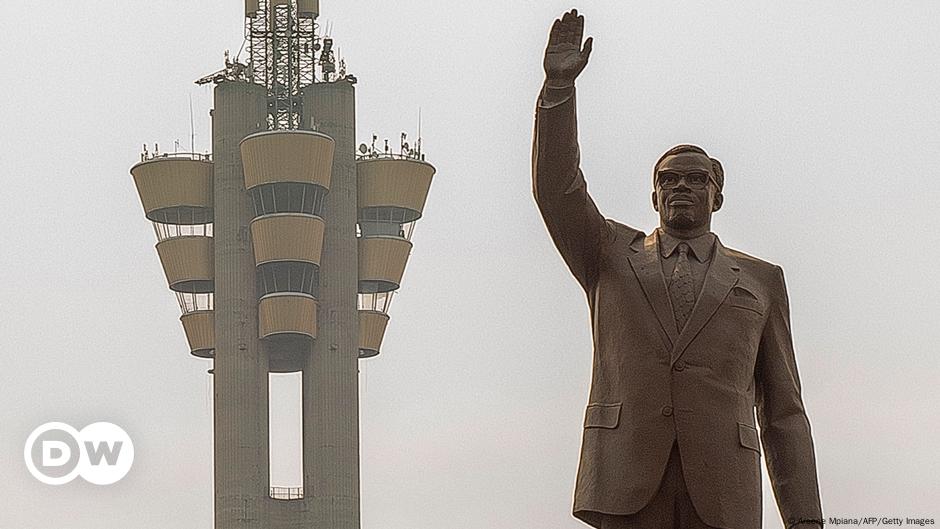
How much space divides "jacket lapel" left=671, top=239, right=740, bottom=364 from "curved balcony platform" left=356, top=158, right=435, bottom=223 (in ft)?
251

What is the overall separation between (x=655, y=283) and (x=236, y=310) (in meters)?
75.7

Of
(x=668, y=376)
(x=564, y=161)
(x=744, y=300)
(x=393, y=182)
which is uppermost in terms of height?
(x=393, y=182)

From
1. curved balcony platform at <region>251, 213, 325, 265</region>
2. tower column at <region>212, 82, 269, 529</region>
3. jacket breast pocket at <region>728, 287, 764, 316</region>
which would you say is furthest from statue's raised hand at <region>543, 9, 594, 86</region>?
tower column at <region>212, 82, 269, 529</region>

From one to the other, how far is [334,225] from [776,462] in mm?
76094

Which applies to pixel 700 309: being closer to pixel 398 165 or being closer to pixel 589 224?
pixel 589 224

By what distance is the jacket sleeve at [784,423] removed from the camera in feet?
27.6

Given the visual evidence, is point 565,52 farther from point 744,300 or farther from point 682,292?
point 744,300

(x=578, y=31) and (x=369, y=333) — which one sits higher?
(x=369, y=333)

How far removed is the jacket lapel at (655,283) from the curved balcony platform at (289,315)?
241ft

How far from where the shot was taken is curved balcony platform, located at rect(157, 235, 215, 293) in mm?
84250

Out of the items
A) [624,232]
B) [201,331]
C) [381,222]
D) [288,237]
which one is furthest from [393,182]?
[624,232]

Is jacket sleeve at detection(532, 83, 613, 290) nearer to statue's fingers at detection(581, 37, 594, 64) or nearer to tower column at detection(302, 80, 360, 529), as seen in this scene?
statue's fingers at detection(581, 37, 594, 64)

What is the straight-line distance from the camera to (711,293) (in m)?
8.38

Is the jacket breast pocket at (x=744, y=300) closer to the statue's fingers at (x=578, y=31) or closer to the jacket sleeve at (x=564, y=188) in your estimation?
the jacket sleeve at (x=564, y=188)
